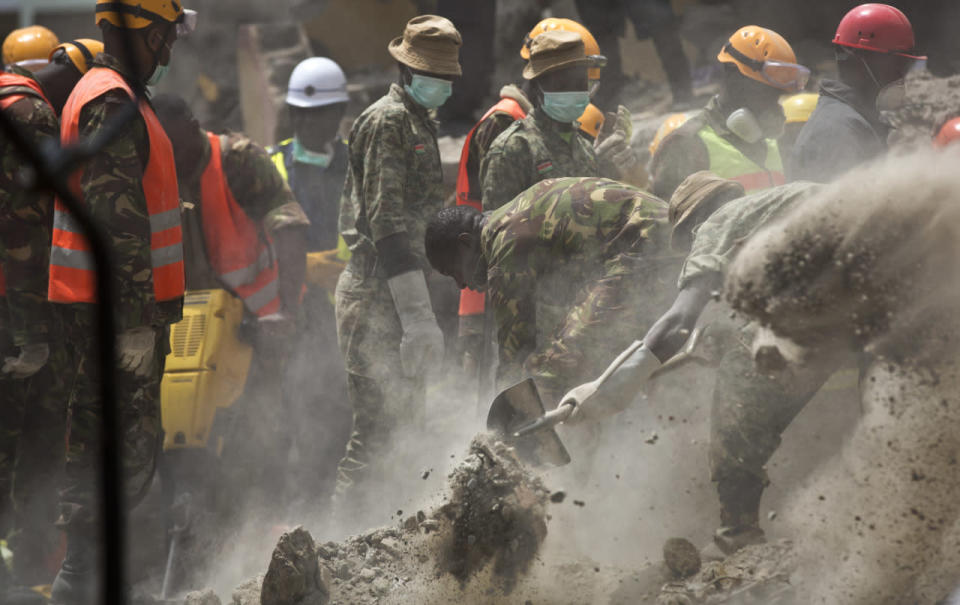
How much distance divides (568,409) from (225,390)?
7.03 feet

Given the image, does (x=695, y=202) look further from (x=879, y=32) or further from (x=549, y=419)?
(x=879, y=32)

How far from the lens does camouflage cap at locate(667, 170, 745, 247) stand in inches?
141

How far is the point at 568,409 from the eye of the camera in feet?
10.7

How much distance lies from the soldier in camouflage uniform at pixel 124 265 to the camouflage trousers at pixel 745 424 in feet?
Result: 7.21

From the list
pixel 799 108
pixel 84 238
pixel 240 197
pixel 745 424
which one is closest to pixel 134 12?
pixel 84 238

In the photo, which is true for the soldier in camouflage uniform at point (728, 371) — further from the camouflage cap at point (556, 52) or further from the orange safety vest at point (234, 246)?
the orange safety vest at point (234, 246)

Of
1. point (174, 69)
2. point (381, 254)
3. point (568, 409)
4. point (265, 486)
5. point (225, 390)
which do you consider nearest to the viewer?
point (568, 409)

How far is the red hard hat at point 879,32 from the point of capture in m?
4.39

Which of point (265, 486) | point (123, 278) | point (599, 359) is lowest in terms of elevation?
point (265, 486)

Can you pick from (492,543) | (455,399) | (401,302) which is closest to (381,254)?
(401,302)

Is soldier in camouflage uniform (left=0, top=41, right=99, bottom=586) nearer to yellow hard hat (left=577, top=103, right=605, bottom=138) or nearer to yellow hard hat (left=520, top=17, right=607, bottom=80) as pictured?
yellow hard hat (left=520, top=17, right=607, bottom=80)

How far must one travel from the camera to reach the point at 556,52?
15.1ft

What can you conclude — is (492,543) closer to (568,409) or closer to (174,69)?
(568,409)

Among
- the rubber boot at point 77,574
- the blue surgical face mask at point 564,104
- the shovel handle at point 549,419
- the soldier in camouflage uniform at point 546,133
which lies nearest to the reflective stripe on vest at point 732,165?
the soldier in camouflage uniform at point 546,133
